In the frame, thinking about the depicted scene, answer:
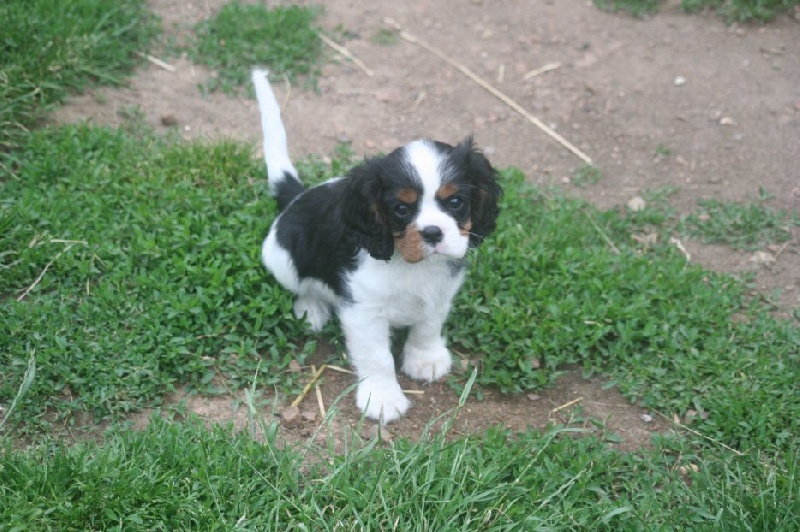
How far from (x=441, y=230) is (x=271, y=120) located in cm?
170

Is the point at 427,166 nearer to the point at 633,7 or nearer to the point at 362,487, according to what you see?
the point at 362,487

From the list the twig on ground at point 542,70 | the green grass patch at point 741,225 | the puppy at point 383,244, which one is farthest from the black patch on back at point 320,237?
the twig on ground at point 542,70

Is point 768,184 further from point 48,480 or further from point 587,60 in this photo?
point 48,480

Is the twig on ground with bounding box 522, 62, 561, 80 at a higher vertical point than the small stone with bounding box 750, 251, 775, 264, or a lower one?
higher

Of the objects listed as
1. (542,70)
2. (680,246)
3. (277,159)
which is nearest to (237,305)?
(277,159)

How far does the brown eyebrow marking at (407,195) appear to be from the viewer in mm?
3738

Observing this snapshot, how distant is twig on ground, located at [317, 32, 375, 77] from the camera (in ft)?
23.0

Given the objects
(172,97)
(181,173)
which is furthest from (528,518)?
(172,97)

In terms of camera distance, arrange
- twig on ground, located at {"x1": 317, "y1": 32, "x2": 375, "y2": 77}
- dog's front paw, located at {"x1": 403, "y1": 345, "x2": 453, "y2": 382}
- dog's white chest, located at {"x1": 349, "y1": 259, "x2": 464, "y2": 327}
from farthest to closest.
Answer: twig on ground, located at {"x1": 317, "y1": 32, "x2": 375, "y2": 77} → dog's front paw, located at {"x1": 403, "y1": 345, "x2": 453, "y2": 382} → dog's white chest, located at {"x1": 349, "y1": 259, "x2": 464, "y2": 327}

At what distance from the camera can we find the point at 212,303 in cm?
473

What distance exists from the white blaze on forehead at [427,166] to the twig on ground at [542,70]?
3.60 m

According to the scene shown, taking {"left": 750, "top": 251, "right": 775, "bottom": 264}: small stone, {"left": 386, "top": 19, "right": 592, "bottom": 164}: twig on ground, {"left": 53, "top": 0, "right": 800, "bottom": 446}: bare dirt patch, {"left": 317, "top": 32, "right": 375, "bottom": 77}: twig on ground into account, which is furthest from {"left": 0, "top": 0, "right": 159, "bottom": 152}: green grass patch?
{"left": 750, "top": 251, "right": 775, "bottom": 264}: small stone

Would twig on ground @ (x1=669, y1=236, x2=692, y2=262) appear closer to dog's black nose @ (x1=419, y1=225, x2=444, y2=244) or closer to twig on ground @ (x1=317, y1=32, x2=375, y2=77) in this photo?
dog's black nose @ (x1=419, y1=225, x2=444, y2=244)

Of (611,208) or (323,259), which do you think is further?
(611,208)
